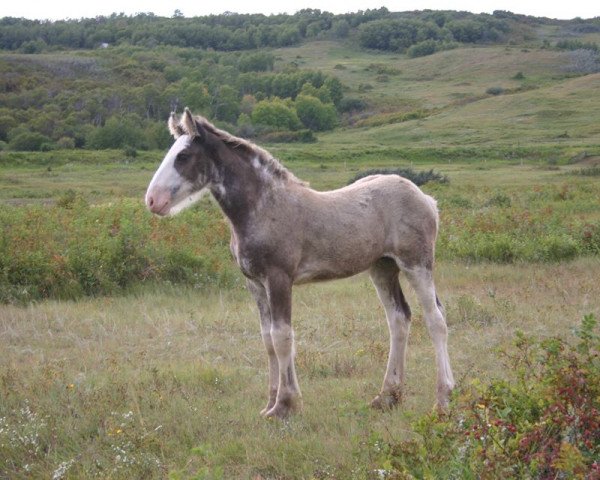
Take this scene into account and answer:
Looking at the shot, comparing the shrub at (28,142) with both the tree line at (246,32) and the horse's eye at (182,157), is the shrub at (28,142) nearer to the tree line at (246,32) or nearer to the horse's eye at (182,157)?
the horse's eye at (182,157)

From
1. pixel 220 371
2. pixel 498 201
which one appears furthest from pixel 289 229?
pixel 498 201

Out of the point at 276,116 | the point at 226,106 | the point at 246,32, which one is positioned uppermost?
the point at 246,32

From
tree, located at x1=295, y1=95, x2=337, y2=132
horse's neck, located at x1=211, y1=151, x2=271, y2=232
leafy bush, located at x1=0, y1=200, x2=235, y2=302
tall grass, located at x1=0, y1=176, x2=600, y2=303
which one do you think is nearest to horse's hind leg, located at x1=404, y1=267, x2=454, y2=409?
horse's neck, located at x1=211, y1=151, x2=271, y2=232

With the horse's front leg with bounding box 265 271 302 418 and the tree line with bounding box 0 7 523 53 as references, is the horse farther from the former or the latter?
the tree line with bounding box 0 7 523 53

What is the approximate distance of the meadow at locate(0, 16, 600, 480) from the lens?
15.0ft

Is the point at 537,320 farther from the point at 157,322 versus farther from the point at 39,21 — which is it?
the point at 39,21

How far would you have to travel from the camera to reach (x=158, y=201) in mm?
6391

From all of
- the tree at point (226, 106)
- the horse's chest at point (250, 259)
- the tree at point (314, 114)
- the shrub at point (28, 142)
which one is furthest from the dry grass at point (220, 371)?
the tree at point (314, 114)

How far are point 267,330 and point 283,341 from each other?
0.39 metres

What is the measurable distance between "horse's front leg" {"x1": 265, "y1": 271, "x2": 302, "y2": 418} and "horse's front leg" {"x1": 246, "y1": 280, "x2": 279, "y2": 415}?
0.43ft

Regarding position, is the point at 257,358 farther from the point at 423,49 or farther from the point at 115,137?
the point at 423,49

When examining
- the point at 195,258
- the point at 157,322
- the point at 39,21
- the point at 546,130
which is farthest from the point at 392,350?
the point at 39,21

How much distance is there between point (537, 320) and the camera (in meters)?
10.2

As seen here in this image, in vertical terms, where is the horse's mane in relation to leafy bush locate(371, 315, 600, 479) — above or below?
above
